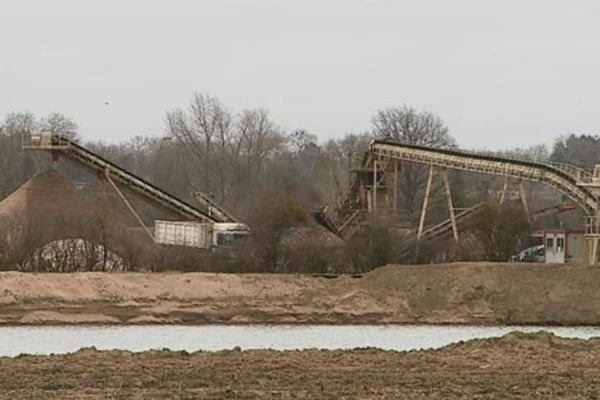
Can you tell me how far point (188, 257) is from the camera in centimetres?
6575

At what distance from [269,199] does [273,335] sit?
28218mm

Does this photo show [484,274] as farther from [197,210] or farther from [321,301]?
[197,210]

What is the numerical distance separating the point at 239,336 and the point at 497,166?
101ft

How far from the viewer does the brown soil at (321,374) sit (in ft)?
64.7

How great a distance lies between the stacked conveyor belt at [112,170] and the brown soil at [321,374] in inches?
1836

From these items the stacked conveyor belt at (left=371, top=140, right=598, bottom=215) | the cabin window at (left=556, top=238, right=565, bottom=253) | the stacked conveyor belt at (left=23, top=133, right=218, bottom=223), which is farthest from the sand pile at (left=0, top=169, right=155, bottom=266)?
Result: the cabin window at (left=556, top=238, right=565, bottom=253)

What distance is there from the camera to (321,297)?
5500cm

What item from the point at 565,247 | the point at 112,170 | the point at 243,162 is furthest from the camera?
the point at 243,162

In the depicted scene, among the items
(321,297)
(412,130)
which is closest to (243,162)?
(412,130)

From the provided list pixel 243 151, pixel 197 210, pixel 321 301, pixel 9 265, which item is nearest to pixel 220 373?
pixel 321 301

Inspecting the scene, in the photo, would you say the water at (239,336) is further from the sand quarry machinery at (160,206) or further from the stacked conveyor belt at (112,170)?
the stacked conveyor belt at (112,170)

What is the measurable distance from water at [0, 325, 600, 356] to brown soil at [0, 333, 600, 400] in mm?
8828

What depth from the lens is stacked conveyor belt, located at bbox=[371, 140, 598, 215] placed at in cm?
6406

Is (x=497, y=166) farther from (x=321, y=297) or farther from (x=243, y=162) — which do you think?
(x=243, y=162)
